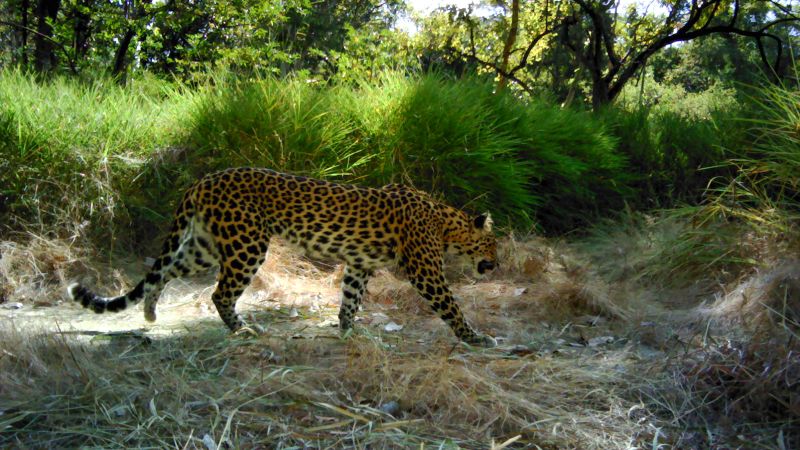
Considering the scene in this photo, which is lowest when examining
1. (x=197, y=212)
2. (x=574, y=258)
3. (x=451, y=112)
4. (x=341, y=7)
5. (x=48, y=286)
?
(x=48, y=286)

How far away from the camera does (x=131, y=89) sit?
374 inches

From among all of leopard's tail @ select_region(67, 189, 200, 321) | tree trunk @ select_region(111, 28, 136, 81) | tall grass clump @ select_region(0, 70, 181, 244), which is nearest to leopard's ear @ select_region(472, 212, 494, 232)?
leopard's tail @ select_region(67, 189, 200, 321)

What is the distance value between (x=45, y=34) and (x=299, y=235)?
1294cm

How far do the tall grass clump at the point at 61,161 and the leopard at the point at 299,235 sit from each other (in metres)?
2.29

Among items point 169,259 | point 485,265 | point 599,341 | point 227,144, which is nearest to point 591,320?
point 599,341

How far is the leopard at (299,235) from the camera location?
5324mm

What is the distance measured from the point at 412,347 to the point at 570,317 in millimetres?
1855

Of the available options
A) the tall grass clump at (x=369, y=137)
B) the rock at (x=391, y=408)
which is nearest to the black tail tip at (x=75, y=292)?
the rock at (x=391, y=408)

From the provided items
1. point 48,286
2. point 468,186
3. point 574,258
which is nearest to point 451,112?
point 468,186

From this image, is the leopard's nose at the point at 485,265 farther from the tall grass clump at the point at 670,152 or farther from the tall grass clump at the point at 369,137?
the tall grass clump at the point at 670,152

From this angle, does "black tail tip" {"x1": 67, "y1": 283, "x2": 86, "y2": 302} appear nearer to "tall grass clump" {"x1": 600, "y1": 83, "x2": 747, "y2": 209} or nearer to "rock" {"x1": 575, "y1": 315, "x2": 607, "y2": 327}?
"rock" {"x1": 575, "y1": 315, "x2": 607, "y2": 327}

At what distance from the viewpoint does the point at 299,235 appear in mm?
5559

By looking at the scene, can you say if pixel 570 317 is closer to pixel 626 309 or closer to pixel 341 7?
pixel 626 309

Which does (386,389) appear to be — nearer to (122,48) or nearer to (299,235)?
(299,235)
